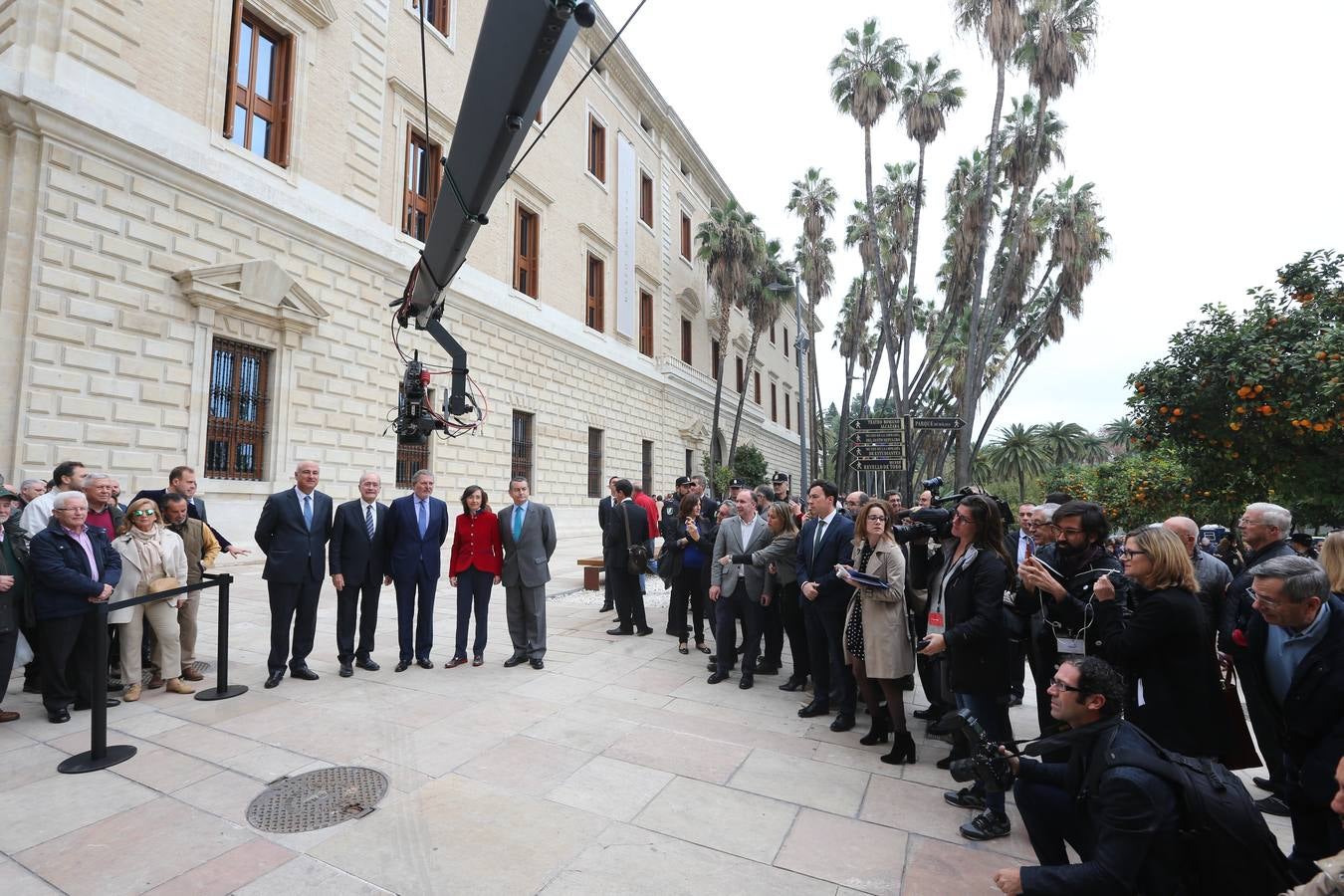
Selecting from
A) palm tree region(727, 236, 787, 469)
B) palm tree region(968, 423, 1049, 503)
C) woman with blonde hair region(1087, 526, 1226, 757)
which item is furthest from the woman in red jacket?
palm tree region(968, 423, 1049, 503)

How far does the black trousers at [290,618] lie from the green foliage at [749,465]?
76.3 feet

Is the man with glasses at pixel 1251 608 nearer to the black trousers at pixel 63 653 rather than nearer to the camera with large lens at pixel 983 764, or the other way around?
the camera with large lens at pixel 983 764

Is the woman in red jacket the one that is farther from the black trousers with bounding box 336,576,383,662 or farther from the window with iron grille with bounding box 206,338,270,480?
the window with iron grille with bounding box 206,338,270,480

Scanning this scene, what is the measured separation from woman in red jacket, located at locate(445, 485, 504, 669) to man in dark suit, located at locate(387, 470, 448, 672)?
210mm

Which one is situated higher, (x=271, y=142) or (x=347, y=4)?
(x=347, y=4)

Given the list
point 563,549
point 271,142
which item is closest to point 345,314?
point 271,142

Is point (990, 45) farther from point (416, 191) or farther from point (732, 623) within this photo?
point (732, 623)

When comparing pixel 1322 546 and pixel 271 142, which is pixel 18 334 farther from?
pixel 1322 546

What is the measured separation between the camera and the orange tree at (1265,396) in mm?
7320

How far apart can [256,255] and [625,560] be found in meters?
8.52

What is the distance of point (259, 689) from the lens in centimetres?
545

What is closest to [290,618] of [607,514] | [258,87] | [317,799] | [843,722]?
[317,799]

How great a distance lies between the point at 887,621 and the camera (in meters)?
4.29

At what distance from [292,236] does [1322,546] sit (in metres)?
13.7
